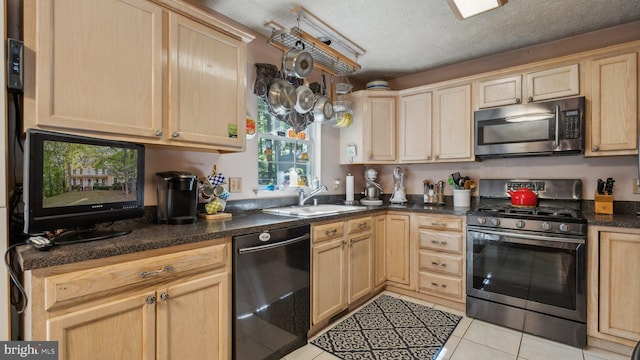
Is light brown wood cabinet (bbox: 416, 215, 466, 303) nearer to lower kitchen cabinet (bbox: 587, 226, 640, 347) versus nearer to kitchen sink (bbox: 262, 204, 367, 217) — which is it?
kitchen sink (bbox: 262, 204, 367, 217)

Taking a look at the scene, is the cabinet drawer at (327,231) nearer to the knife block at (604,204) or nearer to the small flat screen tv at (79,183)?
the small flat screen tv at (79,183)


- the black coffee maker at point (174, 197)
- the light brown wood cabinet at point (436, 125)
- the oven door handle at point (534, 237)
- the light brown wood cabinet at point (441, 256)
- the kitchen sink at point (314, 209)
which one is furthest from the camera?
the light brown wood cabinet at point (436, 125)

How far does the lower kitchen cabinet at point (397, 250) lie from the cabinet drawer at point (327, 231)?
76cm

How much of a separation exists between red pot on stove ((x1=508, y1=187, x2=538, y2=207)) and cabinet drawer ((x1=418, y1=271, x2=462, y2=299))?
856mm

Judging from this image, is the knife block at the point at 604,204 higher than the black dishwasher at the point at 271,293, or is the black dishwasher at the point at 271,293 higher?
the knife block at the point at 604,204

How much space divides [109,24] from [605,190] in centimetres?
350

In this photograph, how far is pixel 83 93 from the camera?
1320 millimetres

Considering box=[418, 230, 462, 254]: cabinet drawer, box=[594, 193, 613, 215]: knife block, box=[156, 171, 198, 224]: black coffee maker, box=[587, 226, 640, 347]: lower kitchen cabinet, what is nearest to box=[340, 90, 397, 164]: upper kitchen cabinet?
box=[418, 230, 462, 254]: cabinet drawer

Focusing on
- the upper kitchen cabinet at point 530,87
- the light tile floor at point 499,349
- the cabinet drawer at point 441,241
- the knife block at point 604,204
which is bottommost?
the light tile floor at point 499,349

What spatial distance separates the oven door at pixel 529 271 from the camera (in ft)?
6.66

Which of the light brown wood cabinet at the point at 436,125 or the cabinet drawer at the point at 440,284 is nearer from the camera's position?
the cabinet drawer at the point at 440,284

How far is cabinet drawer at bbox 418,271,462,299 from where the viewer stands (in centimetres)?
253

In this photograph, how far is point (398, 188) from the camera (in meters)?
3.32

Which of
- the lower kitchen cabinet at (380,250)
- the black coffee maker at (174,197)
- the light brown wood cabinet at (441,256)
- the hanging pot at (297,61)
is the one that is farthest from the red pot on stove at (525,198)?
the black coffee maker at (174,197)
